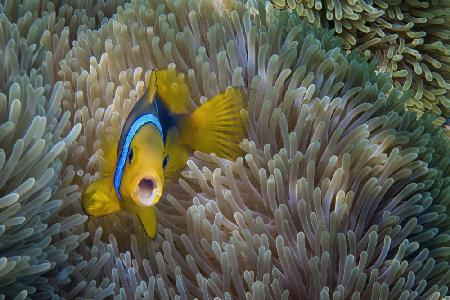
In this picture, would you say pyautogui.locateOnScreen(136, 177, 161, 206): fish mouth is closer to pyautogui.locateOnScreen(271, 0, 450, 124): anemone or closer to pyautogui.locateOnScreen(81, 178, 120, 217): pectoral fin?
pyautogui.locateOnScreen(81, 178, 120, 217): pectoral fin

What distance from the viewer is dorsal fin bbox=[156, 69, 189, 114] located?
1143mm

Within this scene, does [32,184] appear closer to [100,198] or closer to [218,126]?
[100,198]

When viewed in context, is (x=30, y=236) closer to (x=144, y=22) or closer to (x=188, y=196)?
(x=188, y=196)

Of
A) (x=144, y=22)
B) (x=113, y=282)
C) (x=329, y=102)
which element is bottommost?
(x=113, y=282)

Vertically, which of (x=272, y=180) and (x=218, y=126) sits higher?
(x=218, y=126)

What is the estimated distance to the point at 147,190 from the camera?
90cm

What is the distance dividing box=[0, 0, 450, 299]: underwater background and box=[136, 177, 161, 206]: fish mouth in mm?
256

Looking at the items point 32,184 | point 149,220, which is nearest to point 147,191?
point 149,220

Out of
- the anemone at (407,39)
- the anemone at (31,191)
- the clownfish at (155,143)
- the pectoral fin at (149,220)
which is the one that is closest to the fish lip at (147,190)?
the clownfish at (155,143)

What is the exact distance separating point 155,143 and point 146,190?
86 millimetres

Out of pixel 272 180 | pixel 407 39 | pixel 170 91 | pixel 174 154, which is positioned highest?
pixel 407 39

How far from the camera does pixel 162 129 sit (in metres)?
1.03

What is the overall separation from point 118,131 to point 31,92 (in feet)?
0.80

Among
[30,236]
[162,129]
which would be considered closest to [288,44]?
[162,129]
